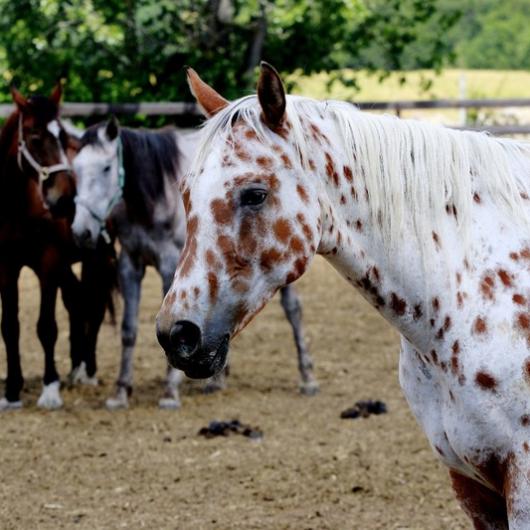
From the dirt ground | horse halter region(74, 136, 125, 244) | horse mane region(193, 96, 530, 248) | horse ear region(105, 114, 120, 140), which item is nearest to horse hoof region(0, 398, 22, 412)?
the dirt ground

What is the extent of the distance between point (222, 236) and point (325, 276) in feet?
30.3

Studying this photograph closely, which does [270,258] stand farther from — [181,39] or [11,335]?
[181,39]

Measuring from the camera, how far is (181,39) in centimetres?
1175

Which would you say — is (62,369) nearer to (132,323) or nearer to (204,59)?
(132,323)

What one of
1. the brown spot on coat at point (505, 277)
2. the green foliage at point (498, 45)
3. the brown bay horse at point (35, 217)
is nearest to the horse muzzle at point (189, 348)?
the brown spot on coat at point (505, 277)

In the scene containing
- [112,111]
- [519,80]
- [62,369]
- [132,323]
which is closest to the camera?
[132,323]

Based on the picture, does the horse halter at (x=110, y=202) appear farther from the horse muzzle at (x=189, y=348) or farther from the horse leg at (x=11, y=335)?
the horse muzzle at (x=189, y=348)

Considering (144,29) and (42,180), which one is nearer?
(42,180)

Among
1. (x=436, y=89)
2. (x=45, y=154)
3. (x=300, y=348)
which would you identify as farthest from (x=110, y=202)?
(x=436, y=89)

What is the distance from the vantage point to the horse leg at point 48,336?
6891 mm

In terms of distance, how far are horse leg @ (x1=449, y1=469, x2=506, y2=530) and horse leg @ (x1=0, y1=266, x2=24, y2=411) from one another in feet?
15.0

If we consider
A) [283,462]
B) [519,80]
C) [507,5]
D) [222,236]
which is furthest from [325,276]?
[507,5]

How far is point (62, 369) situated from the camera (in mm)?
8102

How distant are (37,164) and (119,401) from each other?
5.30 ft
